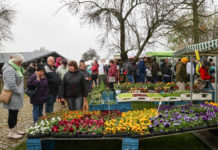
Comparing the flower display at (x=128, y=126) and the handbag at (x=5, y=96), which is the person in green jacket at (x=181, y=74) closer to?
the flower display at (x=128, y=126)

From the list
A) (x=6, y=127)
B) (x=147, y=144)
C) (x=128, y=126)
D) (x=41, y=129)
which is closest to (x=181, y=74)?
(x=147, y=144)

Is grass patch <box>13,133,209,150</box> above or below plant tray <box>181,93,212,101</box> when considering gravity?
below

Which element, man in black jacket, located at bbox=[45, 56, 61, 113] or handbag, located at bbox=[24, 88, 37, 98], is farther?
man in black jacket, located at bbox=[45, 56, 61, 113]

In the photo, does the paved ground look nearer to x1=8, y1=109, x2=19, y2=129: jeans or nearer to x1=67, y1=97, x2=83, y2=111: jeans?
x1=8, y1=109, x2=19, y2=129: jeans

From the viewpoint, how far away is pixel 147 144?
12.2 feet

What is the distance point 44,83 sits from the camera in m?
4.03

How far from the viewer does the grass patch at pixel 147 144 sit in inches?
140

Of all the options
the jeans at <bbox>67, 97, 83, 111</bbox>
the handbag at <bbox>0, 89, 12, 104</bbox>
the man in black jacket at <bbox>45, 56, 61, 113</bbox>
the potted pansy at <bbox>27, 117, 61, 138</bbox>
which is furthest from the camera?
the man in black jacket at <bbox>45, 56, 61, 113</bbox>

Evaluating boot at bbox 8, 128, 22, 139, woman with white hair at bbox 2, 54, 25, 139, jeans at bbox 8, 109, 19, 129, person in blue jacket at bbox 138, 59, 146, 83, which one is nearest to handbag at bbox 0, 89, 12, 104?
woman with white hair at bbox 2, 54, 25, 139

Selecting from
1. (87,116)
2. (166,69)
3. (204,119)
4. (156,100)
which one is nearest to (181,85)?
(156,100)

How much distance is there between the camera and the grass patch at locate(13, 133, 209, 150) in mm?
3553

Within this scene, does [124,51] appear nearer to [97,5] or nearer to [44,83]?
[97,5]

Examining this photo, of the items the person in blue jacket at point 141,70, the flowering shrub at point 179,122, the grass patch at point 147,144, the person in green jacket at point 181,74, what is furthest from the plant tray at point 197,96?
the person in blue jacket at point 141,70

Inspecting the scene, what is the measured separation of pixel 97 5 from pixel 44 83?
666 centimetres
